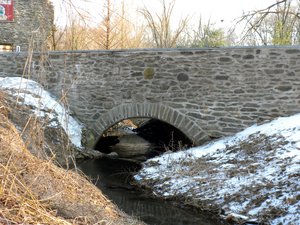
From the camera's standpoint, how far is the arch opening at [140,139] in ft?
38.6

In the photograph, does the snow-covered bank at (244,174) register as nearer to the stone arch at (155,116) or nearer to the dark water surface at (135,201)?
the dark water surface at (135,201)

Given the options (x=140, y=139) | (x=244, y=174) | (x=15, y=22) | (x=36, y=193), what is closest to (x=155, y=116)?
(x=244, y=174)

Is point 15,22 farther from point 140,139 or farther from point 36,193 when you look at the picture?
point 36,193

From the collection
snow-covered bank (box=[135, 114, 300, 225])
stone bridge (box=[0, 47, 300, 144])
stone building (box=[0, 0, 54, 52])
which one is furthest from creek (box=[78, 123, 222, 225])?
stone building (box=[0, 0, 54, 52])

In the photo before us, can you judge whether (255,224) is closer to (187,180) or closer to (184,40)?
(187,180)

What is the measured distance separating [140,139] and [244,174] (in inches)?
354

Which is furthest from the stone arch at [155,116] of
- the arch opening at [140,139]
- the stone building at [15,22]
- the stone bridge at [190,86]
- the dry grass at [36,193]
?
the stone building at [15,22]

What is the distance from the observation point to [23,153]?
3.71m

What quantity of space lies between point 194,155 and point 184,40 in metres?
12.0

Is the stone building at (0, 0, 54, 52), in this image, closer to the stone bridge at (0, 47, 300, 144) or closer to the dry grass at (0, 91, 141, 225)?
the stone bridge at (0, 47, 300, 144)

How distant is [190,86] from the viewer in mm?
9562

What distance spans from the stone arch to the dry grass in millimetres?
4781

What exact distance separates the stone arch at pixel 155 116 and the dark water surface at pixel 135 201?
1.35m

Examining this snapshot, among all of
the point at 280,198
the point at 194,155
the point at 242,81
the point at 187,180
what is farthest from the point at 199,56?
the point at 280,198
